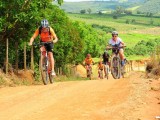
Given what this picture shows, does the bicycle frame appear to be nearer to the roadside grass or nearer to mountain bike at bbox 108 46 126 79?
mountain bike at bbox 108 46 126 79

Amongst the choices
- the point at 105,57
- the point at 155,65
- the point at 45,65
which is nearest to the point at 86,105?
the point at 45,65

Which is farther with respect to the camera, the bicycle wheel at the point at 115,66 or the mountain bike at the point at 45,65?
the bicycle wheel at the point at 115,66

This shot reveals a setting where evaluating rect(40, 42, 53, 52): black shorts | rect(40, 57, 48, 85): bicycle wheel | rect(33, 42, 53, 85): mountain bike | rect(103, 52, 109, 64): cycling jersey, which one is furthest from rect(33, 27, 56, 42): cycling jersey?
rect(103, 52, 109, 64): cycling jersey

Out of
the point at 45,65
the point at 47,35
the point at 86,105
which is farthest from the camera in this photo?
the point at 45,65

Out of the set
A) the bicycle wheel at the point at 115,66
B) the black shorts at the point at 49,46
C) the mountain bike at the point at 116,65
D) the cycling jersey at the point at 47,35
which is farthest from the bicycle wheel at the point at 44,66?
the bicycle wheel at the point at 115,66

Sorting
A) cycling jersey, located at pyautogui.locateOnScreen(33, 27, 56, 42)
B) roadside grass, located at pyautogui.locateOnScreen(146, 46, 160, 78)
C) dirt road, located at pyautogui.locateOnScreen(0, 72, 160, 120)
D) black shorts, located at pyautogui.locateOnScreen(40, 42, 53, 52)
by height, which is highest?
cycling jersey, located at pyautogui.locateOnScreen(33, 27, 56, 42)

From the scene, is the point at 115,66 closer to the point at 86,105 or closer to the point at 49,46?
the point at 49,46

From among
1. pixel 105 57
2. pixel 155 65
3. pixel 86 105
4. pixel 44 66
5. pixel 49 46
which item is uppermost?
pixel 49 46

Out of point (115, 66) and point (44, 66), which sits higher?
point (44, 66)

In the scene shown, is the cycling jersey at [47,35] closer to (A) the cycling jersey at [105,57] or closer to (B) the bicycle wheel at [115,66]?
(B) the bicycle wheel at [115,66]

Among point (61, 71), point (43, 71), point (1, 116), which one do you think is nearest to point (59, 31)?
point (61, 71)

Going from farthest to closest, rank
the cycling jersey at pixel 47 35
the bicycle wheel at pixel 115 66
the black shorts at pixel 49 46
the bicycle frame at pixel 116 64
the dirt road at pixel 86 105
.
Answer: the bicycle wheel at pixel 115 66 → the bicycle frame at pixel 116 64 → the black shorts at pixel 49 46 → the cycling jersey at pixel 47 35 → the dirt road at pixel 86 105

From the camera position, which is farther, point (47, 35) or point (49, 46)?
point (49, 46)

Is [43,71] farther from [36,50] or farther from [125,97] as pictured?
[36,50]
